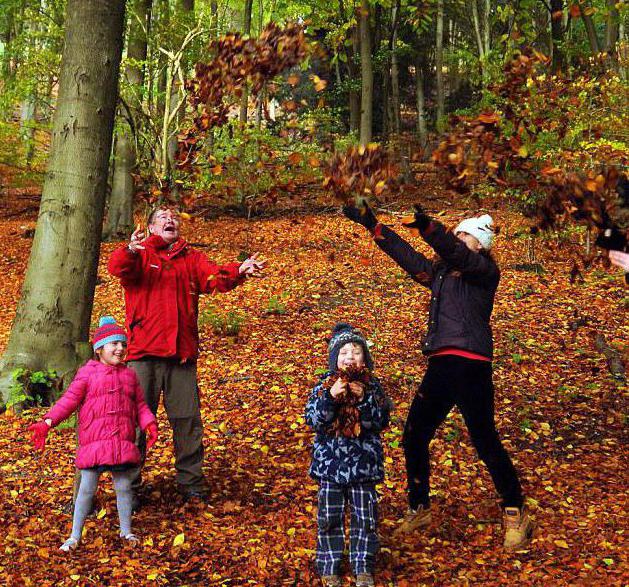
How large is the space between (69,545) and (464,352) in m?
2.69

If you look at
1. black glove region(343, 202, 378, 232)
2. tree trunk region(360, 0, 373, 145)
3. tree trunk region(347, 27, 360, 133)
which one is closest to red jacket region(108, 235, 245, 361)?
black glove region(343, 202, 378, 232)

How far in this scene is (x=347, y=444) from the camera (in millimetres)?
4090

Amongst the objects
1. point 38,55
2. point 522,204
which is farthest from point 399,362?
point 38,55

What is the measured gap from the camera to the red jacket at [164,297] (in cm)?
490

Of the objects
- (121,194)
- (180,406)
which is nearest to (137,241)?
(180,406)

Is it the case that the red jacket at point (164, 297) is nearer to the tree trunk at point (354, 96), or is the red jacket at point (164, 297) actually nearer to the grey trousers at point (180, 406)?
the grey trousers at point (180, 406)

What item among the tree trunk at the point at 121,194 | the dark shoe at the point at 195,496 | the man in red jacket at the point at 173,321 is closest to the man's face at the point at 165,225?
the man in red jacket at the point at 173,321

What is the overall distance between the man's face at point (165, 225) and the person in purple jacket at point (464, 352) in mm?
1344

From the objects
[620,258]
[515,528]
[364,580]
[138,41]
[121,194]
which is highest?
[138,41]

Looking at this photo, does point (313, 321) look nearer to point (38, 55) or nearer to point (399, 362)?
point (399, 362)

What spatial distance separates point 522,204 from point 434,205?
7.93 m

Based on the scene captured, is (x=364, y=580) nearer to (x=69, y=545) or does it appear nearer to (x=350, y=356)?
(x=350, y=356)

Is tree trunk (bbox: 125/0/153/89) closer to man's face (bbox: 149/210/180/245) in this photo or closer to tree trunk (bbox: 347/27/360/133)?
man's face (bbox: 149/210/180/245)

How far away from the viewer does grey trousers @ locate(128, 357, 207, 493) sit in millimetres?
4926
